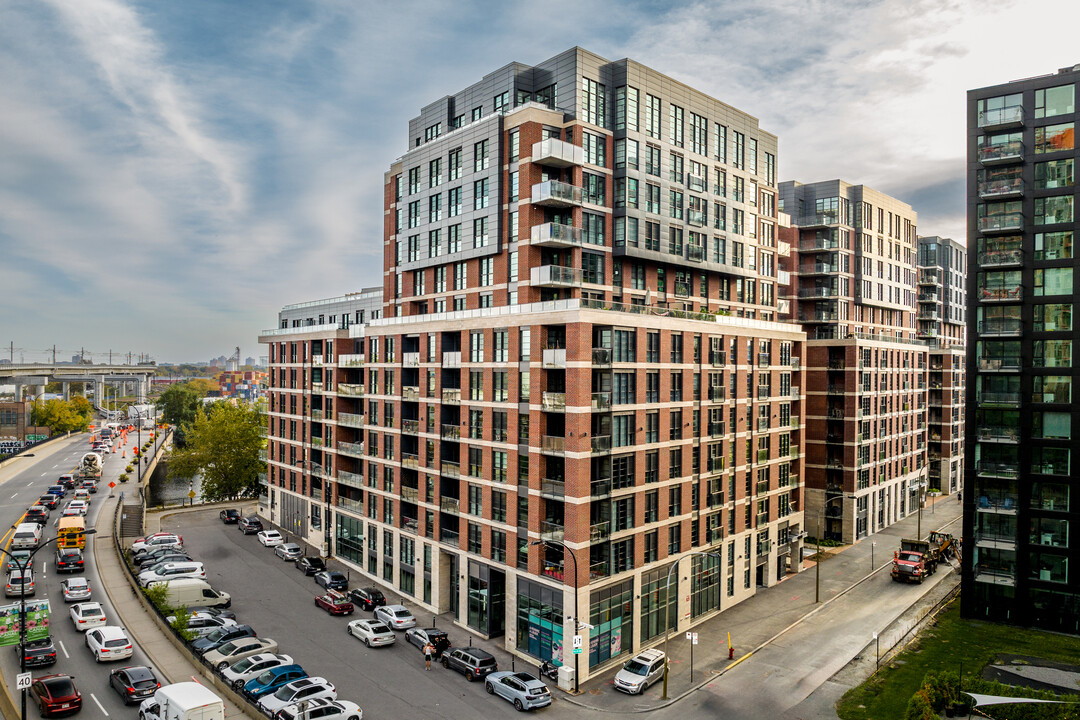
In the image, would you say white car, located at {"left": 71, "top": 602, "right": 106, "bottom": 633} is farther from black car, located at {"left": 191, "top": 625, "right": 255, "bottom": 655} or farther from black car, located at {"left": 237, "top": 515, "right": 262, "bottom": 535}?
black car, located at {"left": 237, "top": 515, "right": 262, "bottom": 535}

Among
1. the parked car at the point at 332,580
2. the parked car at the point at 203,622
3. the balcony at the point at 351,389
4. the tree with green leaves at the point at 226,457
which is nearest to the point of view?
the parked car at the point at 203,622

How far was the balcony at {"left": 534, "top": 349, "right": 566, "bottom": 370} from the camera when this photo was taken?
41.1 metres

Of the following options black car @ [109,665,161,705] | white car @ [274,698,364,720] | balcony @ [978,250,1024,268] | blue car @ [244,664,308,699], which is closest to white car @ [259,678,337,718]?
white car @ [274,698,364,720]

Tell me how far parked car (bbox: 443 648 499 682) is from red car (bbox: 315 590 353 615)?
39.8ft

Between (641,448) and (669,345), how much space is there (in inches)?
300

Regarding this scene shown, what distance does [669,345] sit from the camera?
153 ft

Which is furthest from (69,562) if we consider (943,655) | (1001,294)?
(1001,294)

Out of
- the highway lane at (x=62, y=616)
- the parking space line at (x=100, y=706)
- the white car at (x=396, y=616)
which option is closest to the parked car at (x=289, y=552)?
the highway lane at (x=62, y=616)

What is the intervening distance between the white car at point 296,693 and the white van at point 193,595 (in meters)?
19.9

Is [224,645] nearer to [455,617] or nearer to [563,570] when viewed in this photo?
[455,617]

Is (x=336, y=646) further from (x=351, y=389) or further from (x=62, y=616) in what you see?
(x=351, y=389)

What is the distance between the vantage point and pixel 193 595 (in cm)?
5175

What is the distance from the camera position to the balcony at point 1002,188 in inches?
1957

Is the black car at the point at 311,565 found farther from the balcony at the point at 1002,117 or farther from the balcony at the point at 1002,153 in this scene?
the balcony at the point at 1002,117
